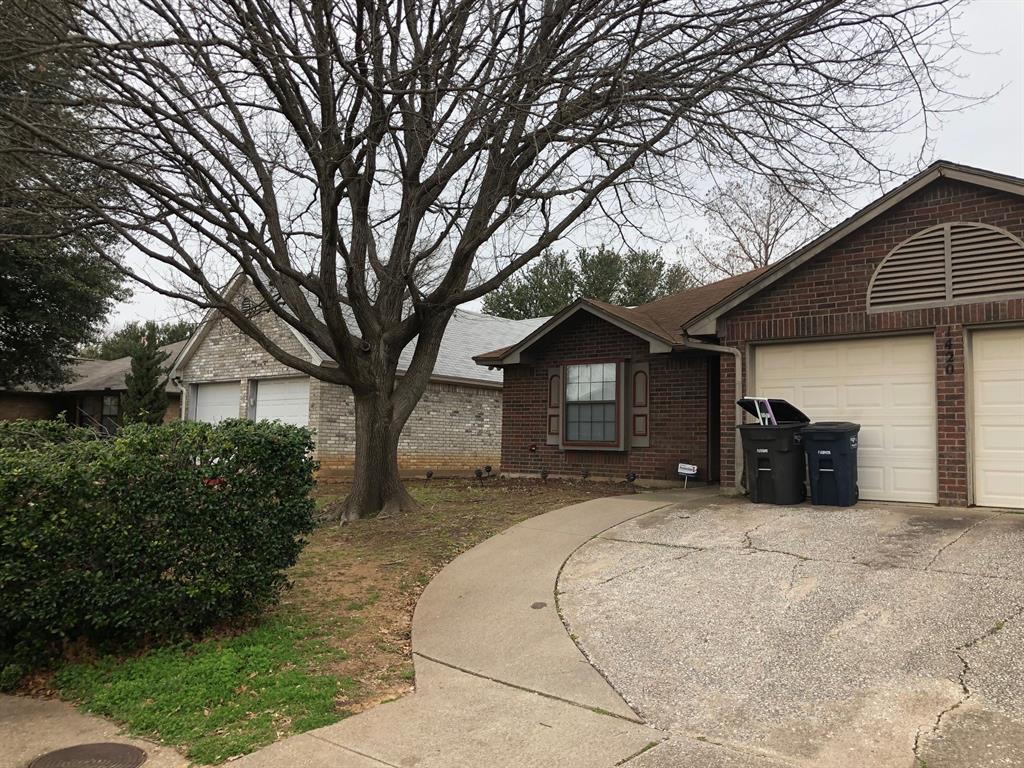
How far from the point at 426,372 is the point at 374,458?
5.52 feet

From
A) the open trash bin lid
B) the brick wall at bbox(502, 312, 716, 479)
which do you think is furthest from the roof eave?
the open trash bin lid

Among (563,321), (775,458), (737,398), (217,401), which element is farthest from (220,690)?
(217,401)

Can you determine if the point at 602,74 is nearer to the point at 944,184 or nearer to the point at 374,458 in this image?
the point at 944,184

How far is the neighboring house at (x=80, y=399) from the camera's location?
939 inches

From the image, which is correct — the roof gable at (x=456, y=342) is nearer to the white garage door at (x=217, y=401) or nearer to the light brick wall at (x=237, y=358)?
the light brick wall at (x=237, y=358)

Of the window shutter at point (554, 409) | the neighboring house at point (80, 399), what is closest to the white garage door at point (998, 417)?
the window shutter at point (554, 409)

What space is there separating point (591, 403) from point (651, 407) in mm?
1326

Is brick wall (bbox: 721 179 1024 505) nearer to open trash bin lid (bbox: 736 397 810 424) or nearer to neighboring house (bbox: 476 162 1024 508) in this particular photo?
neighboring house (bbox: 476 162 1024 508)

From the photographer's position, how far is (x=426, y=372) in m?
11.7

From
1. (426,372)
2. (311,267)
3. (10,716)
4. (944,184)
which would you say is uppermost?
(944,184)

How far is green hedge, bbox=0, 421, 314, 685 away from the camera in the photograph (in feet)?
16.7

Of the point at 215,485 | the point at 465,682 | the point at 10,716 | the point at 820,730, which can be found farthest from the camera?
the point at 215,485

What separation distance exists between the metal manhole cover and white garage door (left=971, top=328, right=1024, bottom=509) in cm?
955

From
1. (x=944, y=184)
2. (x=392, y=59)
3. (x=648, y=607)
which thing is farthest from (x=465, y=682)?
(x=944, y=184)
